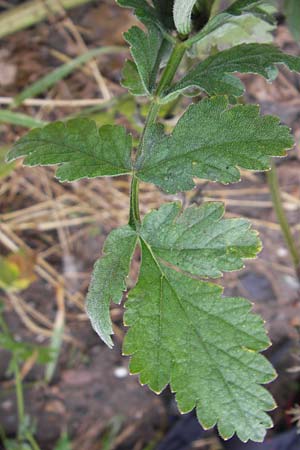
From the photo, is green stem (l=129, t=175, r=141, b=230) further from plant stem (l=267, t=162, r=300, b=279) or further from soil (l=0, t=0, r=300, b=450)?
soil (l=0, t=0, r=300, b=450)

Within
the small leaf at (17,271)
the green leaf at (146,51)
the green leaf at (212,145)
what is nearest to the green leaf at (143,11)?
the green leaf at (146,51)

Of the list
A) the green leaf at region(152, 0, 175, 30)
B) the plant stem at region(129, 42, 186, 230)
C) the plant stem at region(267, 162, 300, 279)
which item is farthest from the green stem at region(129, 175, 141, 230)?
the plant stem at region(267, 162, 300, 279)

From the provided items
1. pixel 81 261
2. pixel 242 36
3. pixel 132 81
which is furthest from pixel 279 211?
pixel 81 261

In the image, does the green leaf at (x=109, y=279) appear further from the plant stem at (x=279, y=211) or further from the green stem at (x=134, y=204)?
the plant stem at (x=279, y=211)

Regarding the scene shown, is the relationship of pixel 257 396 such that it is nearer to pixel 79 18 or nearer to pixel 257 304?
pixel 257 304

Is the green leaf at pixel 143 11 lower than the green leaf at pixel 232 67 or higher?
higher

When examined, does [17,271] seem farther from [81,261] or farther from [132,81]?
[132,81]

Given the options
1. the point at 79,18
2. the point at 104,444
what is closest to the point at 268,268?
the point at 104,444
